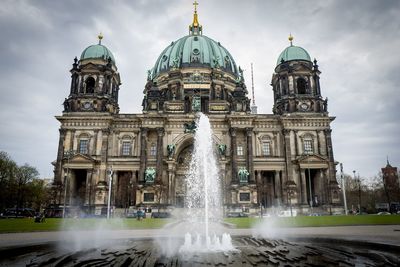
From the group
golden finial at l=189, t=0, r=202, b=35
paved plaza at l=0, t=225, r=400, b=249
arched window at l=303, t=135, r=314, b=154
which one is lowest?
paved plaza at l=0, t=225, r=400, b=249

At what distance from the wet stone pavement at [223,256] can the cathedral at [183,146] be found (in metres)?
31.3

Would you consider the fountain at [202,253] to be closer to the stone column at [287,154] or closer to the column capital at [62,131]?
the stone column at [287,154]

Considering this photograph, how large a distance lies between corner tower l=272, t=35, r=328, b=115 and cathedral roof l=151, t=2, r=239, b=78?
13.0m

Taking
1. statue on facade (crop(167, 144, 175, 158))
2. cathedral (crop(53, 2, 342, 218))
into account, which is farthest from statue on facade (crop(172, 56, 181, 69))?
statue on facade (crop(167, 144, 175, 158))

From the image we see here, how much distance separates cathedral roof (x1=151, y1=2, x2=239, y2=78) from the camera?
61.1 meters

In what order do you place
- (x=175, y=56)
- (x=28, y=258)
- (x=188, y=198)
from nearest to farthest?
(x=28, y=258) → (x=188, y=198) → (x=175, y=56)

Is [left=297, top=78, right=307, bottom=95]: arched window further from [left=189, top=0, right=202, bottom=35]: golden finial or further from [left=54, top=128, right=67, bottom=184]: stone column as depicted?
[left=54, top=128, right=67, bottom=184]: stone column

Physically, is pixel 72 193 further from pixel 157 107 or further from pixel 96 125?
pixel 157 107

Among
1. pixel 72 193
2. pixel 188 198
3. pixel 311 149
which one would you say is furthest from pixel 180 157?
pixel 311 149

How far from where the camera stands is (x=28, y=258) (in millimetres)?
10289

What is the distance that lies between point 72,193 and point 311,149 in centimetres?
3832

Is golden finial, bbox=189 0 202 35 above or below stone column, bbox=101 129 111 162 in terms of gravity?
above

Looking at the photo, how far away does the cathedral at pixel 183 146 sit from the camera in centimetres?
4522

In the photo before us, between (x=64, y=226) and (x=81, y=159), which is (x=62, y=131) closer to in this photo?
(x=81, y=159)
